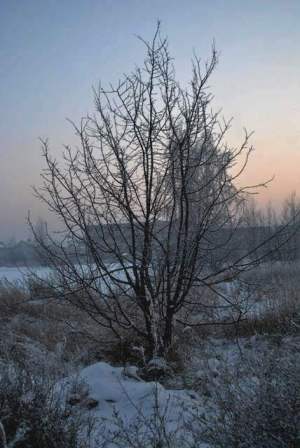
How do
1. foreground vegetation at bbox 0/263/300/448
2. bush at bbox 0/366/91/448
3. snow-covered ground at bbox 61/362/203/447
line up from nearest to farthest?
foreground vegetation at bbox 0/263/300/448, bush at bbox 0/366/91/448, snow-covered ground at bbox 61/362/203/447

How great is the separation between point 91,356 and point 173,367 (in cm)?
159

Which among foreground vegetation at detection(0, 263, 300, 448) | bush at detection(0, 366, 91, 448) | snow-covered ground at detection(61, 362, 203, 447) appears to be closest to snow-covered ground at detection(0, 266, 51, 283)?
foreground vegetation at detection(0, 263, 300, 448)

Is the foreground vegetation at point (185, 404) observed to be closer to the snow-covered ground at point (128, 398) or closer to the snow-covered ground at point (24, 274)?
the snow-covered ground at point (128, 398)

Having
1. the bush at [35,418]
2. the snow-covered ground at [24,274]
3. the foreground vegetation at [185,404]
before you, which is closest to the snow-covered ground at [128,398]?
the foreground vegetation at [185,404]

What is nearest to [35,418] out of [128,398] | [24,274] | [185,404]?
[128,398]

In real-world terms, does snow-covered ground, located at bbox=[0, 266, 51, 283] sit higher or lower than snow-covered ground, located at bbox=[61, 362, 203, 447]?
higher

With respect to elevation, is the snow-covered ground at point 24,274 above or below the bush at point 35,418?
above

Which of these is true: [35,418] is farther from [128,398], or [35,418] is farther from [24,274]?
[24,274]

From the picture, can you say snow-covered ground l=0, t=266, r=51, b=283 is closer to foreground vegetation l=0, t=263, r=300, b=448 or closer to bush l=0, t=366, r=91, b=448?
foreground vegetation l=0, t=263, r=300, b=448

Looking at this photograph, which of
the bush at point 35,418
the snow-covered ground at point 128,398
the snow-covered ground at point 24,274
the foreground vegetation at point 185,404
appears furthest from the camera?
the snow-covered ground at point 24,274

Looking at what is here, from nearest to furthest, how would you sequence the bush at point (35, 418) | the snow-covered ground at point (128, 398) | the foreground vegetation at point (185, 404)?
the foreground vegetation at point (185, 404)
the bush at point (35, 418)
the snow-covered ground at point (128, 398)

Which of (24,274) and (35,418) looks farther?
(24,274)

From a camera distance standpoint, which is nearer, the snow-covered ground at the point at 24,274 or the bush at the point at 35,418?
the bush at the point at 35,418

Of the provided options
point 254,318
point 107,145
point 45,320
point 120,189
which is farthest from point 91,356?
point 45,320
